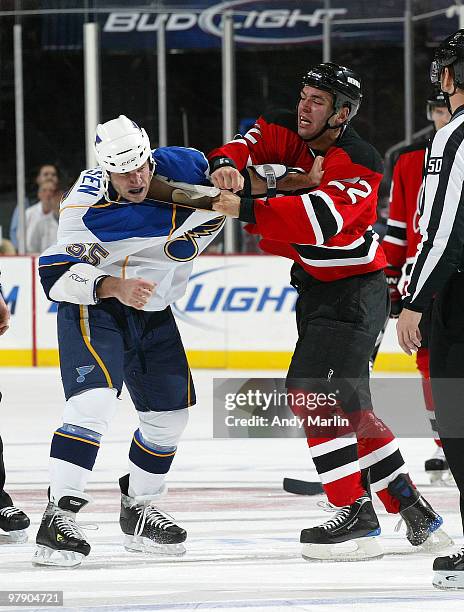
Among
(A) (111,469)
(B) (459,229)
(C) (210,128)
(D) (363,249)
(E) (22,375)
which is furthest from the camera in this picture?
(C) (210,128)

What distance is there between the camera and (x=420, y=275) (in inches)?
113

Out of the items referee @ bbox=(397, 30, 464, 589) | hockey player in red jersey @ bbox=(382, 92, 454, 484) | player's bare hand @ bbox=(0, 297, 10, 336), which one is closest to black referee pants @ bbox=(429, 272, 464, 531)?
referee @ bbox=(397, 30, 464, 589)

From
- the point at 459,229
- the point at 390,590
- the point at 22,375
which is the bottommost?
the point at 22,375

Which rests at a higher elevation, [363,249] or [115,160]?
[115,160]

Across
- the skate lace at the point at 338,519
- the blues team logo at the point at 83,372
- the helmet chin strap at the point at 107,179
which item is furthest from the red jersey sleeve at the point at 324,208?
the skate lace at the point at 338,519

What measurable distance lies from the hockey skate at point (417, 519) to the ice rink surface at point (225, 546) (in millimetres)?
49

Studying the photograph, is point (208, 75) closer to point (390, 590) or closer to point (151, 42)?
point (151, 42)

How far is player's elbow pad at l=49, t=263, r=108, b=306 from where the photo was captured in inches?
131

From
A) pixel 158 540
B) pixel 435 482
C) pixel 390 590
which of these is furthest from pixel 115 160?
pixel 435 482

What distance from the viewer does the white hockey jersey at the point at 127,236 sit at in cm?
337

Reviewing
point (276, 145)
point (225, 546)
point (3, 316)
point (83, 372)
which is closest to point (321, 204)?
point (276, 145)

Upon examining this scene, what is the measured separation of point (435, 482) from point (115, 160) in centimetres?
192

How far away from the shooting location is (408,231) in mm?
4578

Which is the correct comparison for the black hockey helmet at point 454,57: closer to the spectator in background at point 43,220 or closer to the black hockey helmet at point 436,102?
the black hockey helmet at point 436,102
